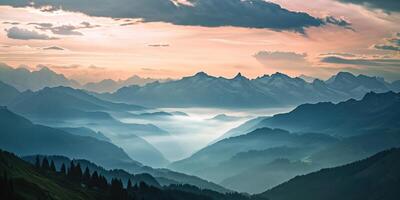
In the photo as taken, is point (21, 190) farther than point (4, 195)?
Yes

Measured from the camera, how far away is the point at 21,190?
630 ft

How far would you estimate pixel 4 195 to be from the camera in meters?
169

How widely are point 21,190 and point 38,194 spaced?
6.27 m

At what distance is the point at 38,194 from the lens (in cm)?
19612

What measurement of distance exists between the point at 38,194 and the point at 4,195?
1082 inches

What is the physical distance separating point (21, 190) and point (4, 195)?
23.0 m

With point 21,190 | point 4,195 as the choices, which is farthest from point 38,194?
point 4,195

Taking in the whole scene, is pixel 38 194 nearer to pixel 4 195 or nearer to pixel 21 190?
pixel 21 190

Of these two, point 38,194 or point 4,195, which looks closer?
point 4,195
